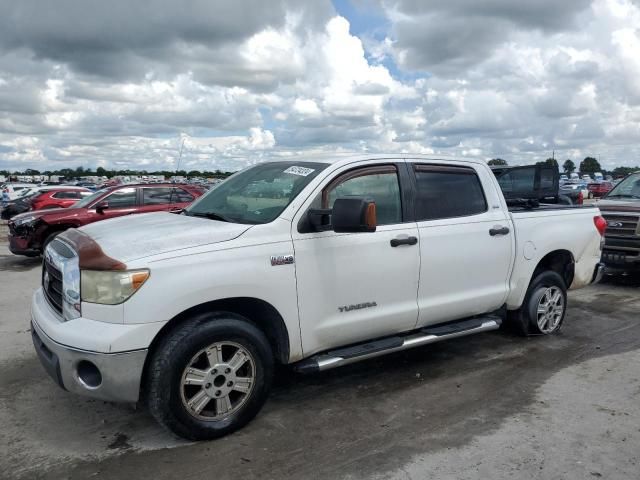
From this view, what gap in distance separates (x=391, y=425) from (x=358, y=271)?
1.09m

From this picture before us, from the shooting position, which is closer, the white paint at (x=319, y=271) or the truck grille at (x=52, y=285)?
the white paint at (x=319, y=271)

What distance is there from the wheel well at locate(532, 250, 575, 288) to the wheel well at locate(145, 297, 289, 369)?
3205 millimetres

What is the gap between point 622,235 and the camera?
8.66 m

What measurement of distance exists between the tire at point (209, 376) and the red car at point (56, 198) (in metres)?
15.3

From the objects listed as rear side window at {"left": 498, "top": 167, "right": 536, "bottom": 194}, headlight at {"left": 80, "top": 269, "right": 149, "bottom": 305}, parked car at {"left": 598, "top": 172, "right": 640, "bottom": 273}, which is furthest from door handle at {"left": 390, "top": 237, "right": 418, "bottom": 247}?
parked car at {"left": 598, "top": 172, "right": 640, "bottom": 273}

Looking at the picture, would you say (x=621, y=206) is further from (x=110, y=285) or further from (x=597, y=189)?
(x=597, y=189)

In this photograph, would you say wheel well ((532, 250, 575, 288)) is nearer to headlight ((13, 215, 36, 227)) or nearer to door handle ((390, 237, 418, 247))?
door handle ((390, 237, 418, 247))

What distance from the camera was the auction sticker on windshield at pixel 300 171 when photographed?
13.8 feet

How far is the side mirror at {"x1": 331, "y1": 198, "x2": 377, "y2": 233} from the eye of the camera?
365cm

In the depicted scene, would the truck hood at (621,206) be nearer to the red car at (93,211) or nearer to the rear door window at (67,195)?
the red car at (93,211)

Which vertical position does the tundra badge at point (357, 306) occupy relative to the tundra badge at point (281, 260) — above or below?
below

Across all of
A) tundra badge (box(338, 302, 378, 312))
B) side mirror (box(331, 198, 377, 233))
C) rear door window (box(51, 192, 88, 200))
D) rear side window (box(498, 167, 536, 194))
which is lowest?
tundra badge (box(338, 302, 378, 312))

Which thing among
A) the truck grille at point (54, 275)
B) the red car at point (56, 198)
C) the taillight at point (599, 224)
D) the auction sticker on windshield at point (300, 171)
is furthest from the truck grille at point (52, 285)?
the red car at point (56, 198)

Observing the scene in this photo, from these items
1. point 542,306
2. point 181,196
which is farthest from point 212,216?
point 181,196
